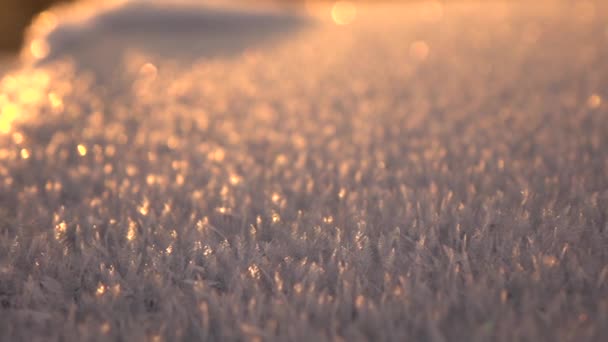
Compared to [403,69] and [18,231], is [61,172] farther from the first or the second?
[403,69]

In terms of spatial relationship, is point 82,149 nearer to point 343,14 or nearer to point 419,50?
point 419,50

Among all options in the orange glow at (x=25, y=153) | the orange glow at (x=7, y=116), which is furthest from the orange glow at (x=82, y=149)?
the orange glow at (x=7, y=116)

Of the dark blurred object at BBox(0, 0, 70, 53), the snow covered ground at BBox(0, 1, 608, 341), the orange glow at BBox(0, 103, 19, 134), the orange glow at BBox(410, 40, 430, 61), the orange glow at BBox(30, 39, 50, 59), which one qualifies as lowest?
the snow covered ground at BBox(0, 1, 608, 341)

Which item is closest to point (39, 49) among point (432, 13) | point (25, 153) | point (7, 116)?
point (7, 116)

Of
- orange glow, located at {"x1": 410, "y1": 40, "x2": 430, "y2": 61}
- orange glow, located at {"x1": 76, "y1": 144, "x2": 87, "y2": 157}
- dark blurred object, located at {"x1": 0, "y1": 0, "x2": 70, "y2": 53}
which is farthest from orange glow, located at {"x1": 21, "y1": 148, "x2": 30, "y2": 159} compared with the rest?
dark blurred object, located at {"x1": 0, "y1": 0, "x2": 70, "y2": 53}

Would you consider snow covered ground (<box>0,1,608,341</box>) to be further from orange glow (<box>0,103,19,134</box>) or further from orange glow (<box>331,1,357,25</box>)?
orange glow (<box>331,1,357,25</box>)

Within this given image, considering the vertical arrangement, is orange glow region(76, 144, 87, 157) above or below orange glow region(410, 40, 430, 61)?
below

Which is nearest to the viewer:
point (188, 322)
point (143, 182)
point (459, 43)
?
point (188, 322)

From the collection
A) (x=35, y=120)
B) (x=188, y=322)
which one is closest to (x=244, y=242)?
(x=188, y=322)
